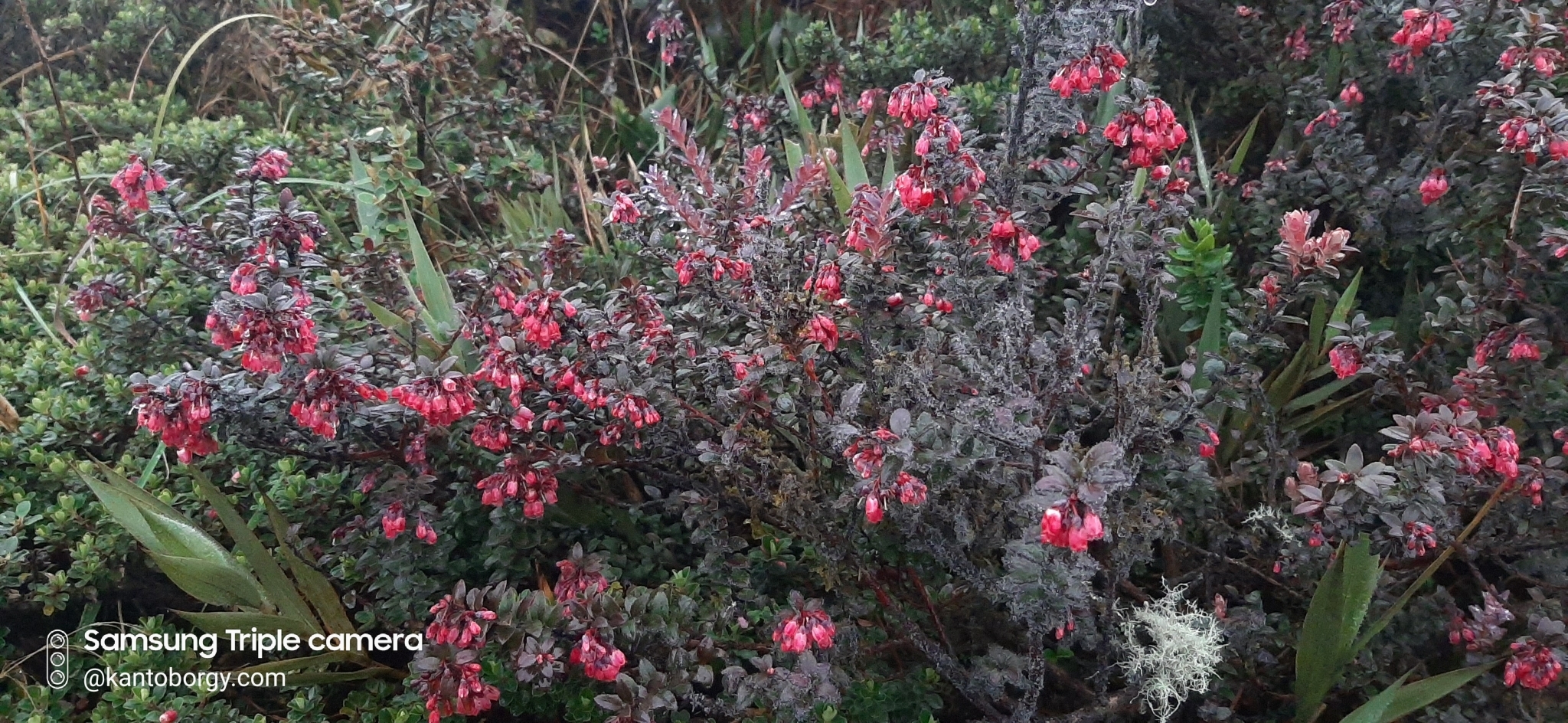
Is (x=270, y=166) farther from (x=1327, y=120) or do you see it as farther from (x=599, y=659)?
(x=1327, y=120)

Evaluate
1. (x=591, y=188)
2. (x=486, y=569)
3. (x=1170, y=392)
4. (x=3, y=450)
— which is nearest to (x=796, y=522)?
(x=1170, y=392)

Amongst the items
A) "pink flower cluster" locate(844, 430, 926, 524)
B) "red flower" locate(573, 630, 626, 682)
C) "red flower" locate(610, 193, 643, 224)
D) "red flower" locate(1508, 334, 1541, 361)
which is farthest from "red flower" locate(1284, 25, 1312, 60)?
"red flower" locate(573, 630, 626, 682)

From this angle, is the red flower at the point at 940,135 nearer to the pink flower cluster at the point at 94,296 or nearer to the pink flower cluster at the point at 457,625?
the pink flower cluster at the point at 457,625

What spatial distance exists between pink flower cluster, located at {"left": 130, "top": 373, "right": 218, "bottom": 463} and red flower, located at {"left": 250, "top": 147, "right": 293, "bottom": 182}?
0.61 meters

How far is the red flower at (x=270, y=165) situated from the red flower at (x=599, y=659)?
4.04 feet

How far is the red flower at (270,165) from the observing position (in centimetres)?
196

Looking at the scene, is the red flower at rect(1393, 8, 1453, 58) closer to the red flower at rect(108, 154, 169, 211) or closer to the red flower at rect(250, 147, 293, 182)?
the red flower at rect(250, 147, 293, 182)

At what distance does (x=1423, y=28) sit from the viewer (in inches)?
72.5

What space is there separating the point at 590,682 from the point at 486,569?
1.35 feet

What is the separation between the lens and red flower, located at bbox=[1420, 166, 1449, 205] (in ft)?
6.41

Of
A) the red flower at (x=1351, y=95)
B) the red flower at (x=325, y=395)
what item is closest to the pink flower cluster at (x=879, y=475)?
the red flower at (x=325, y=395)

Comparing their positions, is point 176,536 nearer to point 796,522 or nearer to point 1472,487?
point 796,522

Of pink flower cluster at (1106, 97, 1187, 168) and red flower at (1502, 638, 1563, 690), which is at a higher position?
pink flower cluster at (1106, 97, 1187, 168)

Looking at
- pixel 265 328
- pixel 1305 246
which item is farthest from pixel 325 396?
pixel 1305 246
